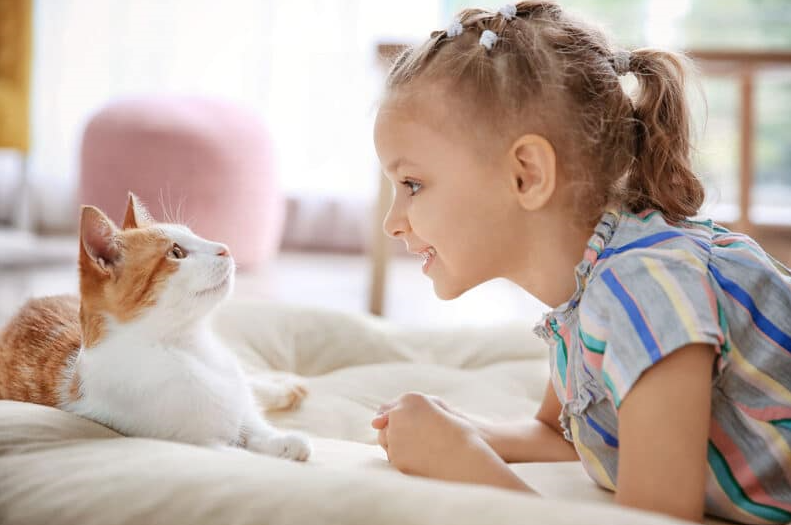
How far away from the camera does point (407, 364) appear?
146cm

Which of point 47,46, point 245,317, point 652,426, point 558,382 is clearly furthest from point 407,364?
point 47,46

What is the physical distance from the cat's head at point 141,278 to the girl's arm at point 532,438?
1.24 ft

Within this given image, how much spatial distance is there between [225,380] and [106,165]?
1999 millimetres

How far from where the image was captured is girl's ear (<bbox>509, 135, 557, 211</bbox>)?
3.01 ft

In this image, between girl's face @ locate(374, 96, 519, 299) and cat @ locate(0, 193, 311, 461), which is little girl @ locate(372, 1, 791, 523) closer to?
girl's face @ locate(374, 96, 519, 299)

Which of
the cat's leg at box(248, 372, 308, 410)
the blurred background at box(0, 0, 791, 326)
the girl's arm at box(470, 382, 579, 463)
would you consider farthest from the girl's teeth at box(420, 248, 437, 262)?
the blurred background at box(0, 0, 791, 326)

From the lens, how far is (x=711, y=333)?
30.2 inches

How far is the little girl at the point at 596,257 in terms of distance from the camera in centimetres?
78

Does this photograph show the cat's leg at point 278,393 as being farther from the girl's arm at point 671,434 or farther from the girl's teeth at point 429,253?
the girl's arm at point 671,434

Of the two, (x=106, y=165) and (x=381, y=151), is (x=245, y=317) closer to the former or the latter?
(x=381, y=151)

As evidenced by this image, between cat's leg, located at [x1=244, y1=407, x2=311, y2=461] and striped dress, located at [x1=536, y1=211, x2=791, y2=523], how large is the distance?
1.06 ft

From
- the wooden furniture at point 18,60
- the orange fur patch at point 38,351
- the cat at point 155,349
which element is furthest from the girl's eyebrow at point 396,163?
the wooden furniture at point 18,60

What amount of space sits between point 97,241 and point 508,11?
1.77ft

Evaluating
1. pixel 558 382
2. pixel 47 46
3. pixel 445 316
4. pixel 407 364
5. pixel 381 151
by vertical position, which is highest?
pixel 47 46
